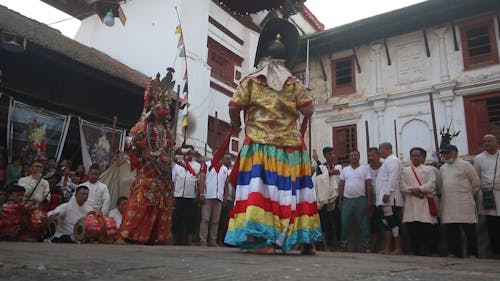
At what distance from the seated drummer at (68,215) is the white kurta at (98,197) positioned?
0.32 metres

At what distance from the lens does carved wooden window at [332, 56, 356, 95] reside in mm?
17109

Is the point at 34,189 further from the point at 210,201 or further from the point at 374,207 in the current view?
the point at 374,207

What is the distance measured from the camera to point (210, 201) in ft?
26.3

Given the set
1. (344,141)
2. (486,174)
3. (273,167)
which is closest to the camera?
(273,167)

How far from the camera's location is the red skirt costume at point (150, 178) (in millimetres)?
5539

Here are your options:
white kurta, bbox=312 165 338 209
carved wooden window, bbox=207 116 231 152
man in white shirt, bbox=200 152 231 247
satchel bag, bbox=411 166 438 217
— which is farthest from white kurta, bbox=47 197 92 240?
carved wooden window, bbox=207 116 231 152

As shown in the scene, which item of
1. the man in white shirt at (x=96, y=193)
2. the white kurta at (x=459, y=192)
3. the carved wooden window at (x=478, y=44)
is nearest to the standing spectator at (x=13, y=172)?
the man in white shirt at (x=96, y=193)

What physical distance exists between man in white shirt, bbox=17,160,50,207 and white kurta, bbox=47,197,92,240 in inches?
27.7

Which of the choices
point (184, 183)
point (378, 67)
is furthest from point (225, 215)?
point (378, 67)

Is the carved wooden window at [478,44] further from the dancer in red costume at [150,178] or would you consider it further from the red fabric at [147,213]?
the red fabric at [147,213]

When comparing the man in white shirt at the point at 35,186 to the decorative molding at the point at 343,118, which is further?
Answer: the decorative molding at the point at 343,118

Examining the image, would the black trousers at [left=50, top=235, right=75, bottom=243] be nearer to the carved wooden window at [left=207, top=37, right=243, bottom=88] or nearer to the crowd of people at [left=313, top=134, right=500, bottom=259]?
the crowd of people at [left=313, top=134, right=500, bottom=259]

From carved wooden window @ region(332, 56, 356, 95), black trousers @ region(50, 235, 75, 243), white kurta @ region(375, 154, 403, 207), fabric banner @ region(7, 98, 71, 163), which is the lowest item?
black trousers @ region(50, 235, 75, 243)

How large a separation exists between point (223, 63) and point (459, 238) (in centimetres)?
1283
